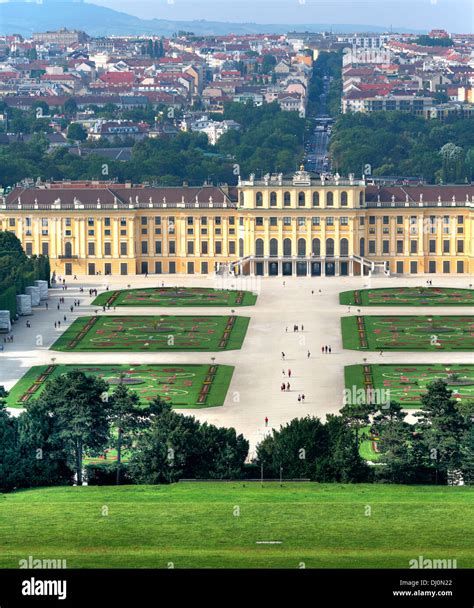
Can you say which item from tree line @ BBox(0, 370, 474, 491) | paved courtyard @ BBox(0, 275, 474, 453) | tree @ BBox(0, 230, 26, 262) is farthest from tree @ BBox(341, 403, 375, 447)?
tree @ BBox(0, 230, 26, 262)

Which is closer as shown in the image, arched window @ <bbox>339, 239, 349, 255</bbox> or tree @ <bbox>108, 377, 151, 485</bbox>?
tree @ <bbox>108, 377, 151, 485</bbox>

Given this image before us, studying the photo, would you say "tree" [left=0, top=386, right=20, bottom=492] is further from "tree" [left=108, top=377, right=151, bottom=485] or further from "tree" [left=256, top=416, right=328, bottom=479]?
"tree" [left=256, top=416, right=328, bottom=479]

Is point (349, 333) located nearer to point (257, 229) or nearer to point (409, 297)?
point (409, 297)

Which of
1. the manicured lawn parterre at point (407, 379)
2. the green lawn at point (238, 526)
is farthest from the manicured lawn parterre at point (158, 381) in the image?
the green lawn at point (238, 526)

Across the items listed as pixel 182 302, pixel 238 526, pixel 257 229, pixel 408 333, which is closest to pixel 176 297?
pixel 182 302
